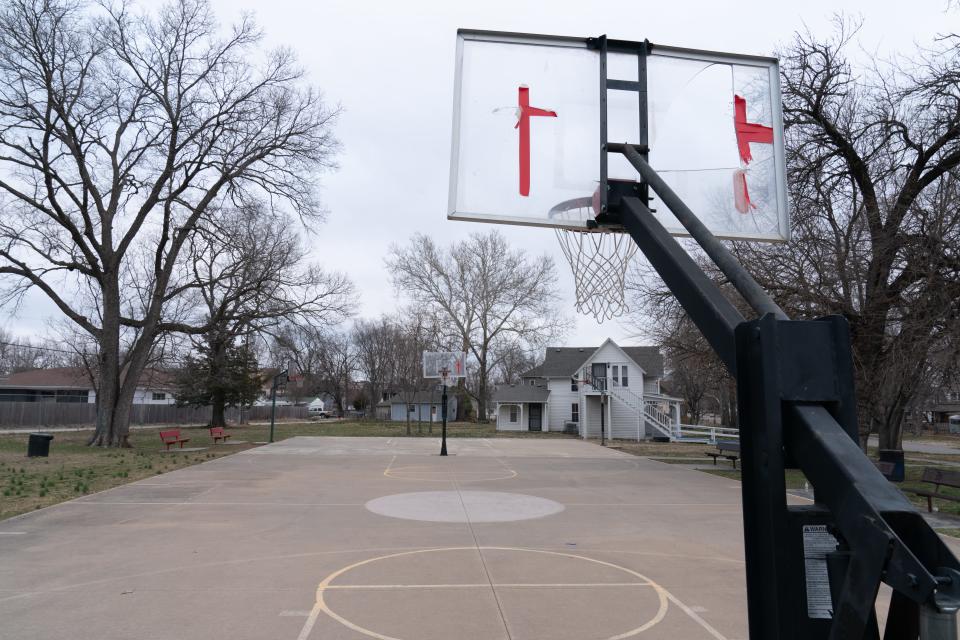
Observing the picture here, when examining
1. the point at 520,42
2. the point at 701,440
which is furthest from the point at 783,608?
the point at 701,440

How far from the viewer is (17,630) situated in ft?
17.2

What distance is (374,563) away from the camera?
7602 mm

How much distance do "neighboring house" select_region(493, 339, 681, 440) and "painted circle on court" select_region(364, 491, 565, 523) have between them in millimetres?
23912

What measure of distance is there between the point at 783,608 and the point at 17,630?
6.03 m

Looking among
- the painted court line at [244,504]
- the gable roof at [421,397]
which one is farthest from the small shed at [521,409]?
the painted court line at [244,504]

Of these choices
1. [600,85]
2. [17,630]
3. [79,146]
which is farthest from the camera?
[79,146]

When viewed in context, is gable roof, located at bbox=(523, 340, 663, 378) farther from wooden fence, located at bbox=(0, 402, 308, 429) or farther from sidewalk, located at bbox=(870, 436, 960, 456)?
wooden fence, located at bbox=(0, 402, 308, 429)

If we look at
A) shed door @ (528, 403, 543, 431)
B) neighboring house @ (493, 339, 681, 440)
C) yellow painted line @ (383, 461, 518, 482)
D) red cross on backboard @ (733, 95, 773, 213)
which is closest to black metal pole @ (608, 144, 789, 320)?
red cross on backboard @ (733, 95, 773, 213)

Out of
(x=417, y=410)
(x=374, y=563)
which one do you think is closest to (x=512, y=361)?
(x=417, y=410)

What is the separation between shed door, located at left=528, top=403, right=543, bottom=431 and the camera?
48188 mm

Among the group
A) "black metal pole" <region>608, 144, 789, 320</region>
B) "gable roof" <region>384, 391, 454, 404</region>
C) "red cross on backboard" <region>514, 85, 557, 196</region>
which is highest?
"red cross on backboard" <region>514, 85, 557, 196</region>

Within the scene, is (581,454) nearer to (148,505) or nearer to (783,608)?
(148,505)

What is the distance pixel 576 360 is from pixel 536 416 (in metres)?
5.35

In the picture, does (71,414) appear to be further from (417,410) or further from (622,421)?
(622,421)
